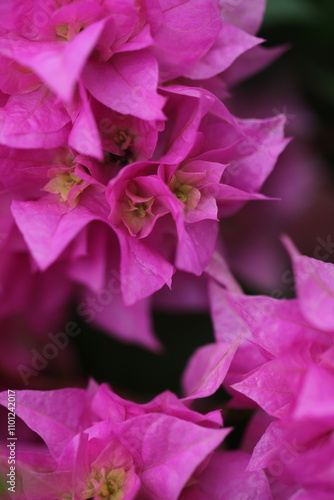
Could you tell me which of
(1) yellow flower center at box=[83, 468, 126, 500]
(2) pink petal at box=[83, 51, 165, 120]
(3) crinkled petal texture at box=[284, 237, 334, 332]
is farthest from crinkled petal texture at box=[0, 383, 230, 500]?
(2) pink petal at box=[83, 51, 165, 120]

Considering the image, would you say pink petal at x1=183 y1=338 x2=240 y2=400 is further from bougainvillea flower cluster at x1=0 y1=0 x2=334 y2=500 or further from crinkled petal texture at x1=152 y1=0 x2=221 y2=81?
crinkled petal texture at x1=152 y1=0 x2=221 y2=81

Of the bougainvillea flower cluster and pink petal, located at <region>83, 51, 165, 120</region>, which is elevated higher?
pink petal, located at <region>83, 51, 165, 120</region>

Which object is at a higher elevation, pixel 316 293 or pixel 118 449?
pixel 316 293

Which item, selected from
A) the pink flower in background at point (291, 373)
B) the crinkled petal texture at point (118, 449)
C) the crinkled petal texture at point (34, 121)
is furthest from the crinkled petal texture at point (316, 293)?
the crinkled petal texture at point (34, 121)

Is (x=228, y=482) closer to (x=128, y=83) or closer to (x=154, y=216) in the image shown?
(x=154, y=216)

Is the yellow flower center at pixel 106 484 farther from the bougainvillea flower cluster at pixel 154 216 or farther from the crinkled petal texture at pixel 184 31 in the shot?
the crinkled petal texture at pixel 184 31

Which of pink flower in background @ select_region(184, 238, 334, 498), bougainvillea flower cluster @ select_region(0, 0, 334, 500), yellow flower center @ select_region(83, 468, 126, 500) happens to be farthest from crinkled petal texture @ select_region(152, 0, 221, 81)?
yellow flower center @ select_region(83, 468, 126, 500)

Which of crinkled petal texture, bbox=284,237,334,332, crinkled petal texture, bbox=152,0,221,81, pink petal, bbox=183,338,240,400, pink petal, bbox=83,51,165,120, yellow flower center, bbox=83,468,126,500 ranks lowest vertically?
yellow flower center, bbox=83,468,126,500

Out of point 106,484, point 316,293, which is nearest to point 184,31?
point 316,293

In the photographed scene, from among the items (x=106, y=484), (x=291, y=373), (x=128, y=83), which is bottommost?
(x=106, y=484)

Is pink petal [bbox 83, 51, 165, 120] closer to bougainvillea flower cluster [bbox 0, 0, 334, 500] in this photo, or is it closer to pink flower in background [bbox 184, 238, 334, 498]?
bougainvillea flower cluster [bbox 0, 0, 334, 500]
